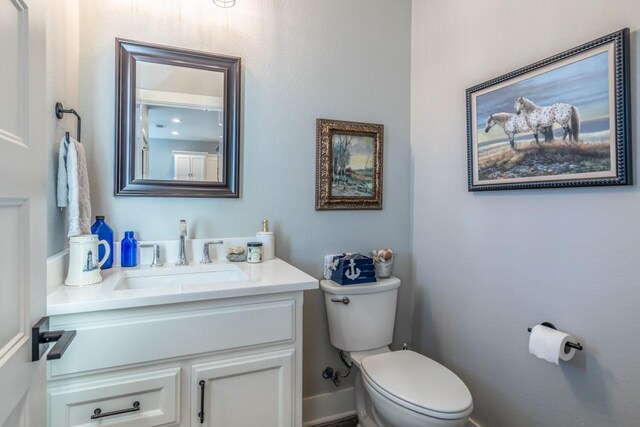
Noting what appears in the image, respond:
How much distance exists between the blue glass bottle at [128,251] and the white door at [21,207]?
72 centimetres

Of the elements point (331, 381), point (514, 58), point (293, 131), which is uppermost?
point (514, 58)

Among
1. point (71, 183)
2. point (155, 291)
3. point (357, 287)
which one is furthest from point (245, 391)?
point (71, 183)

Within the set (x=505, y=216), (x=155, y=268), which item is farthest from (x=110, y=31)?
(x=505, y=216)

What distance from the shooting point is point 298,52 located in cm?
178

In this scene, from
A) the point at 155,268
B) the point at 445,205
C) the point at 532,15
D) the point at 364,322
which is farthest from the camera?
the point at 445,205

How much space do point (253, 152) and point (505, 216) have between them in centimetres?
125

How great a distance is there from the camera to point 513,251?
4.71 feet

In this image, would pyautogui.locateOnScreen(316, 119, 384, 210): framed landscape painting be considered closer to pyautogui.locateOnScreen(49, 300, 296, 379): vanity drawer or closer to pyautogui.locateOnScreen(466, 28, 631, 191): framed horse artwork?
pyautogui.locateOnScreen(466, 28, 631, 191): framed horse artwork

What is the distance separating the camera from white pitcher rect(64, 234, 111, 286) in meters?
1.15

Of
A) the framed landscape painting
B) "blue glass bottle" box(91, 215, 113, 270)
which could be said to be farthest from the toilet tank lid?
"blue glass bottle" box(91, 215, 113, 270)

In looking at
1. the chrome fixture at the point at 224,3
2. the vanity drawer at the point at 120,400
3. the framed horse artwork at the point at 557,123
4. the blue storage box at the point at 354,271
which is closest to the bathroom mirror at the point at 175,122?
the chrome fixture at the point at 224,3

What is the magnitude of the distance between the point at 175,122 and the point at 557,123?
5.31 ft

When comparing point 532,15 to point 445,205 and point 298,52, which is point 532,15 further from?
point 298,52

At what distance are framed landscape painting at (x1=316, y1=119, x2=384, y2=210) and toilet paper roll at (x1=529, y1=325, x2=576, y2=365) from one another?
102 centimetres
